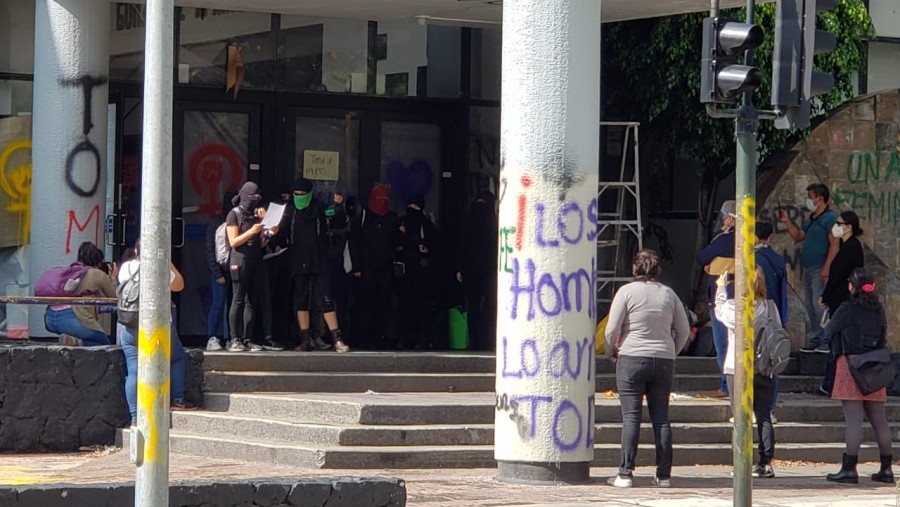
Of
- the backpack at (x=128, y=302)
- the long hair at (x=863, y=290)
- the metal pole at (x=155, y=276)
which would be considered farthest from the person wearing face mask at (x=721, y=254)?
the metal pole at (x=155, y=276)

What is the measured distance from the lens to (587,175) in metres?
11.5

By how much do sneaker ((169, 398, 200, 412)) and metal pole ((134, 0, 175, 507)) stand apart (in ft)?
21.8

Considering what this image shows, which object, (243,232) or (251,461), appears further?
(243,232)

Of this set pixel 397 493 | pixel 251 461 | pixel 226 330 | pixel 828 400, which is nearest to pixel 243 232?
pixel 226 330

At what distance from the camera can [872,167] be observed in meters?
17.9

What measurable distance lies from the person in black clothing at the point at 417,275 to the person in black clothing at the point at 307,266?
1713 millimetres

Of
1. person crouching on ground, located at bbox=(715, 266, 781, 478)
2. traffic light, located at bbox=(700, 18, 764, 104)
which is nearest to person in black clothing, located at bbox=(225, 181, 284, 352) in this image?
person crouching on ground, located at bbox=(715, 266, 781, 478)

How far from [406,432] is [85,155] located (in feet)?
15.8

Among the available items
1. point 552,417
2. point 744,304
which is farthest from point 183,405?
point 744,304

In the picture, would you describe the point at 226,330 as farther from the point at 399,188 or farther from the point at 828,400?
the point at 828,400

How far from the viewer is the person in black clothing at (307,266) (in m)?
15.0

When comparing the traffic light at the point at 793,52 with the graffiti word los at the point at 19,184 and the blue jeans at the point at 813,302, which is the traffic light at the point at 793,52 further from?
the graffiti word los at the point at 19,184

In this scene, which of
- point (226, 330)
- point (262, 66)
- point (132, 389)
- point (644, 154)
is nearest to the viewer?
point (132, 389)

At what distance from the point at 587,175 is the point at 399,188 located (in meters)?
6.58
